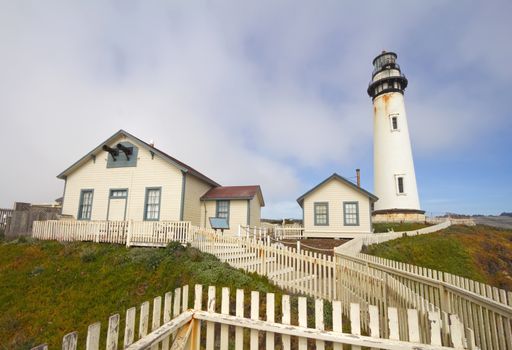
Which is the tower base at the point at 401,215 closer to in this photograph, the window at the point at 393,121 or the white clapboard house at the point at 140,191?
the window at the point at 393,121

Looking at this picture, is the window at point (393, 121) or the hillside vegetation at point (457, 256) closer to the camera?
the hillside vegetation at point (457, 256)

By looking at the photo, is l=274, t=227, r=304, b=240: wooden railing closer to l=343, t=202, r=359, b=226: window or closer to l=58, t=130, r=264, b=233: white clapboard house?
l=58, t=130, r=264, b=233: white clapboard house

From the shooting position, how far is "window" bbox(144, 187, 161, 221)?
16.5m

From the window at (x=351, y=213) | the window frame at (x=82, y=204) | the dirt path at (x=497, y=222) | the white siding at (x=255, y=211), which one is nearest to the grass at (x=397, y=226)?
the window at (x=351, y=213)

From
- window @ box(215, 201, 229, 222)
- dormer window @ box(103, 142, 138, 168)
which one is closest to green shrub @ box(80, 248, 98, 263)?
dormer window @ box(103, 142, 138, 168)

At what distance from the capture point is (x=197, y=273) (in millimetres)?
8742

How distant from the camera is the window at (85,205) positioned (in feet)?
57.9

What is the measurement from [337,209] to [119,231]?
14807 mm

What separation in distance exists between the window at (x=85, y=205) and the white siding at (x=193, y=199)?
22.3ft

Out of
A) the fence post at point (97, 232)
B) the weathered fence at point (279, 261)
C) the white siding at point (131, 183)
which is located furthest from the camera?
the white siding at point (131, 183)

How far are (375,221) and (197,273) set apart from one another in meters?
25.0

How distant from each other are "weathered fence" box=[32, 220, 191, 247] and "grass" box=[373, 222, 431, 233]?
64.6 ft

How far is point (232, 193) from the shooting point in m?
18.3

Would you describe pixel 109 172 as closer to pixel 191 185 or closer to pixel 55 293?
pixel 191 185
